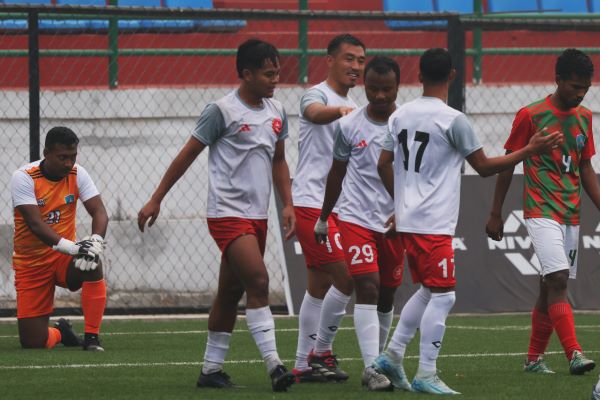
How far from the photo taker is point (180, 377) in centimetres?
850

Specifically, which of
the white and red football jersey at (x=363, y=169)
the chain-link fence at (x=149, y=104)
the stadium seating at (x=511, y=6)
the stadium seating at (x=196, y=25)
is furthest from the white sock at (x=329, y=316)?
the stadium seating at (x=511, y=6)

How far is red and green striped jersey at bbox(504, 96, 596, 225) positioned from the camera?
8.71 m

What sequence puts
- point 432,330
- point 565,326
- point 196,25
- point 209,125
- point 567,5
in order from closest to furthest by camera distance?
1. point 432,330
2. point 209,125
3. point 565,326
4. point 196,25
5. point 567,5

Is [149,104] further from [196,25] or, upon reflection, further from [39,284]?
[39,284]

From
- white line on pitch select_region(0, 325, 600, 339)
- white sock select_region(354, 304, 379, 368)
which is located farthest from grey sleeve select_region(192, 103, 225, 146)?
white line on pitch select_region(0, 325, 600, 339)

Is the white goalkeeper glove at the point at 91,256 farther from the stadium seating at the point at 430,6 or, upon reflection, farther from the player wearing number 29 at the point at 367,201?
the stadium seating at the point at 430,6

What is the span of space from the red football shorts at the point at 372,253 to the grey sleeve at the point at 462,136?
75 centimetres

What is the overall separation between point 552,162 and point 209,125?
2.28 metres

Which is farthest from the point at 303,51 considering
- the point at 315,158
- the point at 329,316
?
the point at 329,316

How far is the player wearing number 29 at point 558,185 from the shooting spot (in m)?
8.62

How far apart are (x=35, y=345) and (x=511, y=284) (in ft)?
16.6

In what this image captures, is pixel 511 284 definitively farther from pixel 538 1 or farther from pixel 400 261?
pixel 538 1

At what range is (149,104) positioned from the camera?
1420cm

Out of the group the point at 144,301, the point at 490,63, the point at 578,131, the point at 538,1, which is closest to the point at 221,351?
the point at 578,131
